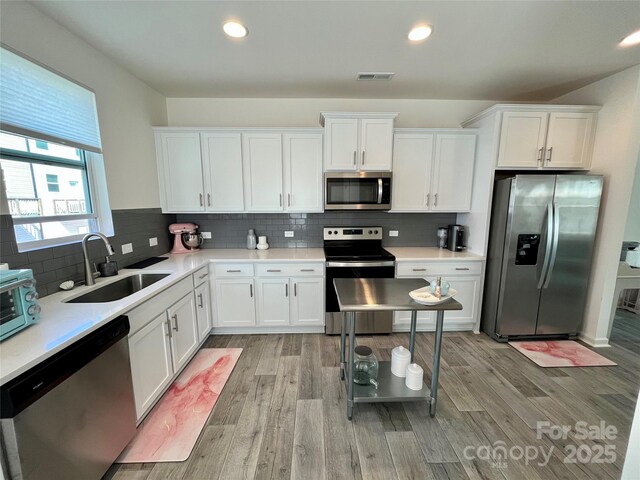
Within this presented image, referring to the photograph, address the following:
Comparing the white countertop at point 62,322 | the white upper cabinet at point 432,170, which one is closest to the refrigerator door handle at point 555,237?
the white upper cabinet at point 432,170

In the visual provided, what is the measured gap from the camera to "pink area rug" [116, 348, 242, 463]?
1.63m

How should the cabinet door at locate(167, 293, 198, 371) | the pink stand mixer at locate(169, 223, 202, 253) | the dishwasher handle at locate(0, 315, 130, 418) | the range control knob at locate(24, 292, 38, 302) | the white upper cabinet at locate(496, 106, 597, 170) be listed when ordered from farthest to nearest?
1. the pink stand mixer at locate(169, 223, 202, 253)
2. the white upper cabinet at locate(496, 106, 597, 170)
3. the cabinet door at locate(167, 293, 198, 371)
4. the range control knob at locate(24, 292, 38, 302)
5. the dishwasher handle at locate(0, 315, 130, 418)

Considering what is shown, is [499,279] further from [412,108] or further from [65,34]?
[65,34]

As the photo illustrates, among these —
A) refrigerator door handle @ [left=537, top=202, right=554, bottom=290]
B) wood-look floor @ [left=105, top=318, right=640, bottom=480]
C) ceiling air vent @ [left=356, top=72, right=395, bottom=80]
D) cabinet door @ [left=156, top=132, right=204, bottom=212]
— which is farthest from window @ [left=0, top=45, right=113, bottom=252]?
refrigerator door handle @ [left=537, top=202, right=554, bottom=290]

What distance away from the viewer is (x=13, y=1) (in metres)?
1.55

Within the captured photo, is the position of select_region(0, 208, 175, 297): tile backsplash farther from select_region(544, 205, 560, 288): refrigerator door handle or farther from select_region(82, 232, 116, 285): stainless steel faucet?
select_region(544, 205, 560, 288): refrigerator door handle

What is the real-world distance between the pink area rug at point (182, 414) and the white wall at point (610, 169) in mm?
3858

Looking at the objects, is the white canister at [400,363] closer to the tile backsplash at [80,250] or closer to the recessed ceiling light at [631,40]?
the tile backsplash at [80,250]

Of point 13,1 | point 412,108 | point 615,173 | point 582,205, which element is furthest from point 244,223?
point 615,173

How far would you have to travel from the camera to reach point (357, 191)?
9.82 ft

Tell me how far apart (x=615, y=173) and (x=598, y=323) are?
1570 mm

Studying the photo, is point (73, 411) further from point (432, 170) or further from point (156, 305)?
point (432, 170)

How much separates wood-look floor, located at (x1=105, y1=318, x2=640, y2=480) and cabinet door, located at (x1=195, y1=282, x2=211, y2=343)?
494mm

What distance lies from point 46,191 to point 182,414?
6.23ft
